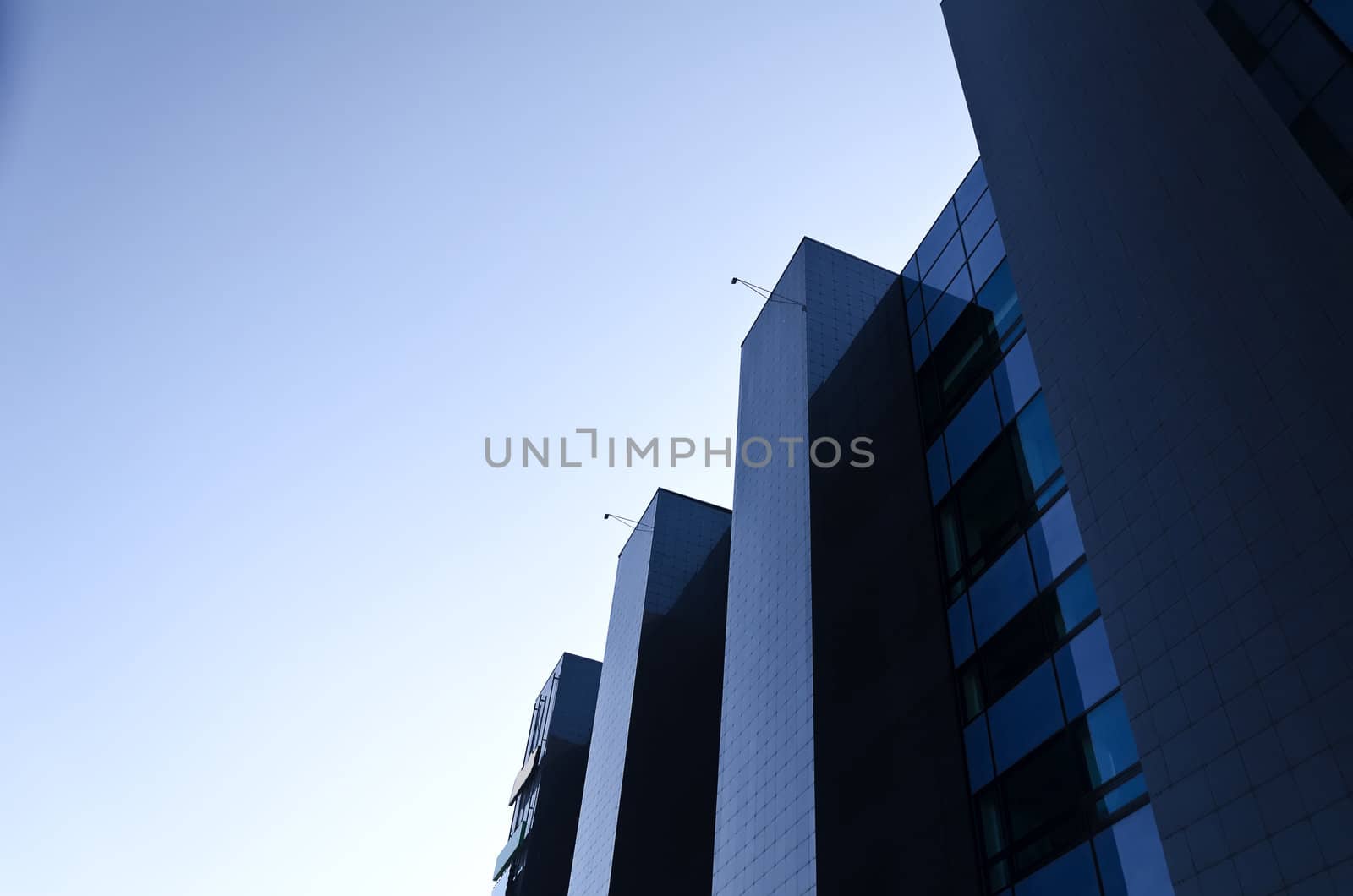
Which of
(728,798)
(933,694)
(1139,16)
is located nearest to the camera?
(1139,16)

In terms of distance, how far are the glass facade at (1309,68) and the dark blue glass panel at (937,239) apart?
14566 millimetres

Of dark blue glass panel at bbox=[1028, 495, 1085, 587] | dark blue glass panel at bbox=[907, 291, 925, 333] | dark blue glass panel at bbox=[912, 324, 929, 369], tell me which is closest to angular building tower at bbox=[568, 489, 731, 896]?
dark blue glass panel at bbox=[907, 291, 925, 333]

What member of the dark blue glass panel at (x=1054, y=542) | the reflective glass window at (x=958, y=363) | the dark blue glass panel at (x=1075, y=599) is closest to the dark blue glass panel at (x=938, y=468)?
the reflective glass window at (x=958, y=363)

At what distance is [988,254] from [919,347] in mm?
4134

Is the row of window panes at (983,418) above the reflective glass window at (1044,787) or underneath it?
above

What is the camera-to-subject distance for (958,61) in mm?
26156

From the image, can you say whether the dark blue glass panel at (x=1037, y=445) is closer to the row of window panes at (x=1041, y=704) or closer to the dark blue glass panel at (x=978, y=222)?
the row of window panes at (x=1041, y=704)

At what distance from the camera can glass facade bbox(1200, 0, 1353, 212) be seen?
15.5m

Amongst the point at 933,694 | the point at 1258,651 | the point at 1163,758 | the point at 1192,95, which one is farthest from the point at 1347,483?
the point at 933,694

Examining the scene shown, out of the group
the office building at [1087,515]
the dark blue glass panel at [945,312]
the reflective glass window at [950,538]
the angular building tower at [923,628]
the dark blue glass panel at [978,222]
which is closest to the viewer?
the office building at [1087,515]

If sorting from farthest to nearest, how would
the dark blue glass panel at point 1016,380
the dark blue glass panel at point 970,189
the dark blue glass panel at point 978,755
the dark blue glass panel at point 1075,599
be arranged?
the dark blue glass panel at point 970,189 < the dark blue glass panel at point 1016,380 < the dark blue glass panel at point 978,755 < the dark blue glass panel at point 1075,599

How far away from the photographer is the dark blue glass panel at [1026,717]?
2038 cm

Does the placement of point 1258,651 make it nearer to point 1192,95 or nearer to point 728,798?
point 1192,95

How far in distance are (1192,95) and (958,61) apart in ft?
30.9
